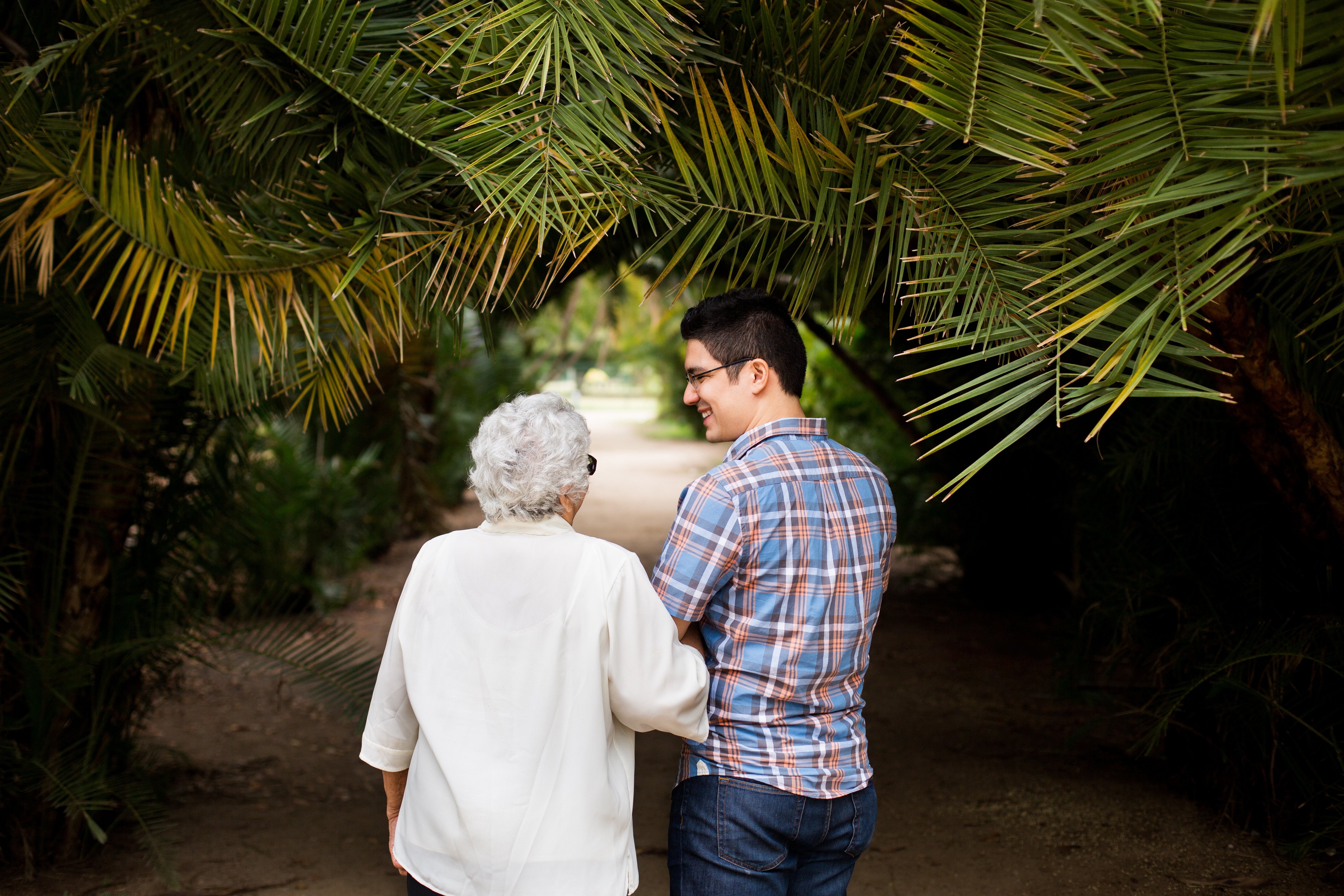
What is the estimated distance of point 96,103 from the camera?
116 inches

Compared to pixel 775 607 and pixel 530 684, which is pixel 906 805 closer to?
pixel 775 607

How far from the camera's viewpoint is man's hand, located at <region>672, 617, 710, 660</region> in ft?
6.12

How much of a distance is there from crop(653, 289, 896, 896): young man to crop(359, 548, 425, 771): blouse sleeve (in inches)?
20.7

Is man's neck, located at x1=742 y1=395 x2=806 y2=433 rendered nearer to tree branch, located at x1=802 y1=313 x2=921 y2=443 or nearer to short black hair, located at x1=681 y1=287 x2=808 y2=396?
short black hair, located at x1=681 y1=287 x2=808 y2=396

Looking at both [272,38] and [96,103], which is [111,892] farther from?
[272,38]

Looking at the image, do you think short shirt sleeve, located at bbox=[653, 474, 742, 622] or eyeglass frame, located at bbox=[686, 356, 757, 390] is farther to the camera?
eyeglass frame, located at bbox=[686, 356, 757, 390]

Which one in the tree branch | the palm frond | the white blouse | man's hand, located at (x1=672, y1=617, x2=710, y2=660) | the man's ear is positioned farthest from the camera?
the tree branch

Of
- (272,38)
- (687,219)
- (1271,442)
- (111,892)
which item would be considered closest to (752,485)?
(687,219)

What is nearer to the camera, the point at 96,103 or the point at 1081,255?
the point at 1081,255

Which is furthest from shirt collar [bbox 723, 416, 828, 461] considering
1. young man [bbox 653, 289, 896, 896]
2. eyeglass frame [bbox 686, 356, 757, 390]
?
eyeglass frame [bbox 686, 356, 757, 390]

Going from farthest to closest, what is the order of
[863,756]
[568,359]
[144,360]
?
[568,359] < [144,360] < [863,756]

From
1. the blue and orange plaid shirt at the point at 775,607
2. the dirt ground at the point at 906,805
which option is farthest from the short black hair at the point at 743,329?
the dirt ground at the point at 906,805

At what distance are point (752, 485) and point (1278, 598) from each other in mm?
2742

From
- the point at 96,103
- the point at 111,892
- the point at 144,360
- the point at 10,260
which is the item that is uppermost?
the point at 96,103
